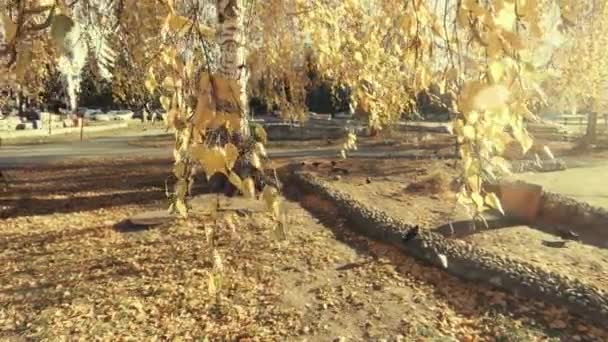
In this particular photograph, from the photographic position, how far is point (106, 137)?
24.8m

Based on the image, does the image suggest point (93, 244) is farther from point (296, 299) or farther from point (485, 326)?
point (485, 326)

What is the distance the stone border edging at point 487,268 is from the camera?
4258 mm

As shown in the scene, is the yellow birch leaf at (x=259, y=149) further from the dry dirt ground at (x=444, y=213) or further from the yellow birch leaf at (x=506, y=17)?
the dry dirt ground at (x=444, y=213)

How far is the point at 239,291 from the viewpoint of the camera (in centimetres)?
480

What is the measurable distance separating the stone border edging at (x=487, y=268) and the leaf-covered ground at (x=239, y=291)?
0.15m

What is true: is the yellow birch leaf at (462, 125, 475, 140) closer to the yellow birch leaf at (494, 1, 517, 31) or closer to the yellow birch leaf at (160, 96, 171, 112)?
the yellow birch leaf at (494, 1, 517, 31)

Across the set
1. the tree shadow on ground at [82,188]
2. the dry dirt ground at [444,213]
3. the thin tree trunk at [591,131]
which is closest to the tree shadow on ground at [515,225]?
the dry dirt ground at [444,213]

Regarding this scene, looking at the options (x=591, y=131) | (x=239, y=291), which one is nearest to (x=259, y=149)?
(x=239, y=291)

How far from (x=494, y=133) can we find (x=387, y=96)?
5.51 metres

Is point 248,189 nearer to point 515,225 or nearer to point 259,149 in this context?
point 259,149

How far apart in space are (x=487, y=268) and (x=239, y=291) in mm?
2592

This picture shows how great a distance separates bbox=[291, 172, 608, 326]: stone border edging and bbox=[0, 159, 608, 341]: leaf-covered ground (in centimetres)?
15

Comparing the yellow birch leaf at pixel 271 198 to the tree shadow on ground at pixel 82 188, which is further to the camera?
the tree shadow on ground at pixel 82 188

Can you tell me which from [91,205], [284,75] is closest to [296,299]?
→ [91,205]
